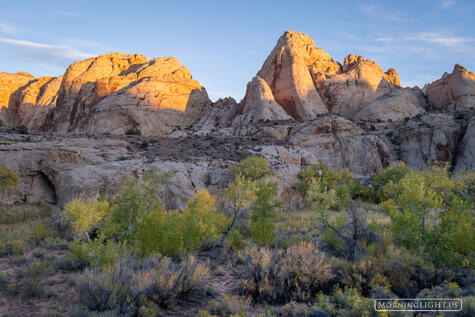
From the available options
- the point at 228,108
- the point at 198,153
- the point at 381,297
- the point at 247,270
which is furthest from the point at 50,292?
the point at 228,108

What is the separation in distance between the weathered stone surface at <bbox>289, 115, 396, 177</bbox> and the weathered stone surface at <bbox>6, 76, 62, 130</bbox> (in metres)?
62.4

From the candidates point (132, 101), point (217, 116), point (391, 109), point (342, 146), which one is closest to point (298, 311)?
point (342, 146)

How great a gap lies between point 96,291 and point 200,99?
170 ft

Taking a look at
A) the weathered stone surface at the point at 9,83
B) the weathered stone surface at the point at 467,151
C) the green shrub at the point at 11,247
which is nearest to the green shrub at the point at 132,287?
the green shrub at the point at 11,247

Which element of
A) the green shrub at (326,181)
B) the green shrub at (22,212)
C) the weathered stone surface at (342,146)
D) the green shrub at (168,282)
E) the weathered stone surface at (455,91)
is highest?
the weathered stone surface at (455,91)

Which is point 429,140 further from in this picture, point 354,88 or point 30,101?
point 30,101

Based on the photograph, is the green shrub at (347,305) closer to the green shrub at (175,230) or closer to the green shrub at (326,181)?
the green shrub at (175,230)

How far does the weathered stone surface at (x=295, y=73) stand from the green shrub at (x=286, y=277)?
42.4 metres

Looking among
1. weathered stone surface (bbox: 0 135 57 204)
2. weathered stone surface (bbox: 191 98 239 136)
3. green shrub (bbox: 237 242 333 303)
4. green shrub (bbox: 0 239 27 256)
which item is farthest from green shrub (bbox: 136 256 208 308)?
weathered stone surface (bbox: 191 98 239 136)

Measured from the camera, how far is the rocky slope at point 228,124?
22.2 metres

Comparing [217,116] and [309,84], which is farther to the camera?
[309,84]

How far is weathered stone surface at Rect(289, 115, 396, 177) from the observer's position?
3816 centimetres

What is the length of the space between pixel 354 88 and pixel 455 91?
54.2 ft

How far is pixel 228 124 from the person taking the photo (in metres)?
49.9
